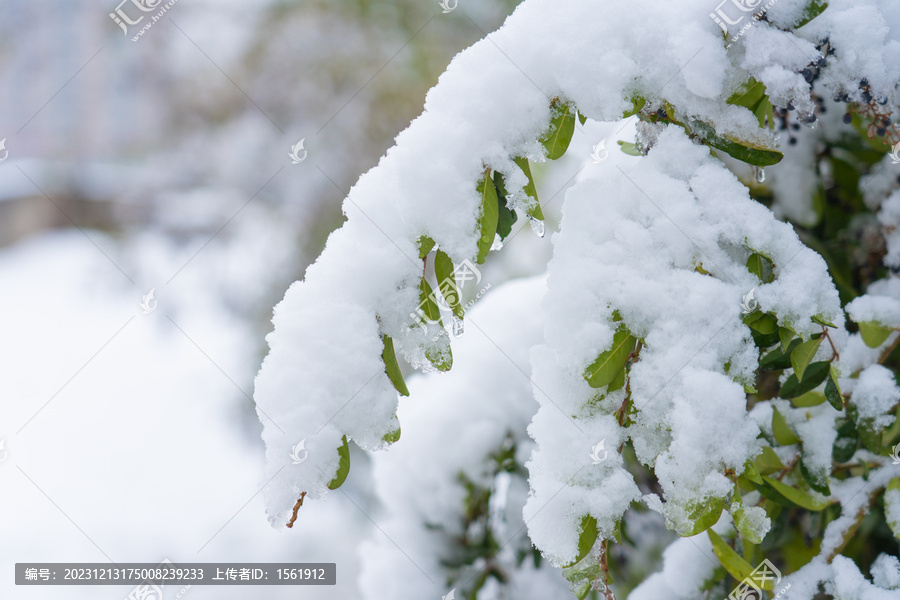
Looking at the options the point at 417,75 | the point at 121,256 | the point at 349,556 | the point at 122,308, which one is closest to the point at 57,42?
the point at 121,256

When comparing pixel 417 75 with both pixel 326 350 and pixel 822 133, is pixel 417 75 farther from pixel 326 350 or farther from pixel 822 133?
pixel 326 350

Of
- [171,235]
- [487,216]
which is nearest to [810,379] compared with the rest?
[487,216]

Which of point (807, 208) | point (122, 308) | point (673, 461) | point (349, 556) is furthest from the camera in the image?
point (122, 308)

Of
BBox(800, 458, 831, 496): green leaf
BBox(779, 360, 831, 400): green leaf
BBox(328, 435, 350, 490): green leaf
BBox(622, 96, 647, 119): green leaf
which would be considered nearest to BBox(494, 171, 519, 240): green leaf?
BBox(622, 96, 647, 119): green leaf

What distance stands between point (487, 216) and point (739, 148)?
0.22 meters

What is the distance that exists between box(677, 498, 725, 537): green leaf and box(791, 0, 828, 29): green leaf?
40 centimetres

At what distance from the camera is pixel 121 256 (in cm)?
373

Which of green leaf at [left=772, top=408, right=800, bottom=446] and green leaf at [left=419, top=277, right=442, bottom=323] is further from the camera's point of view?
green leaf at [left=772, top=408, right=800, bottom=446]

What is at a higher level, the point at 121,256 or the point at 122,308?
the point at 121,256

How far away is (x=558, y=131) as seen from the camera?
50 centimetres

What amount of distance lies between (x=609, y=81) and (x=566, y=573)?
0.39 m

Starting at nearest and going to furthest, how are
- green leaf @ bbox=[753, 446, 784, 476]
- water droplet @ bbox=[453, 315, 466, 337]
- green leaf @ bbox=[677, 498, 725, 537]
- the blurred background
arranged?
green leaf @ bbox=[677, 498, 725, 537] < water droplet @ bbox=[453, 315, 466, 337] < green leaf @ bbox=[753, 446, 784, 476] < the blurred background

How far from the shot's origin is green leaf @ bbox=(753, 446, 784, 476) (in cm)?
64

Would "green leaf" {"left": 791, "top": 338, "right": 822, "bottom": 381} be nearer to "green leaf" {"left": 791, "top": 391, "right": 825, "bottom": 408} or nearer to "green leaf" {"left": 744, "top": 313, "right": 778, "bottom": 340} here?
"green leaf" {"left": 744, "top": 313, "right": 778, "bottom": 340}
